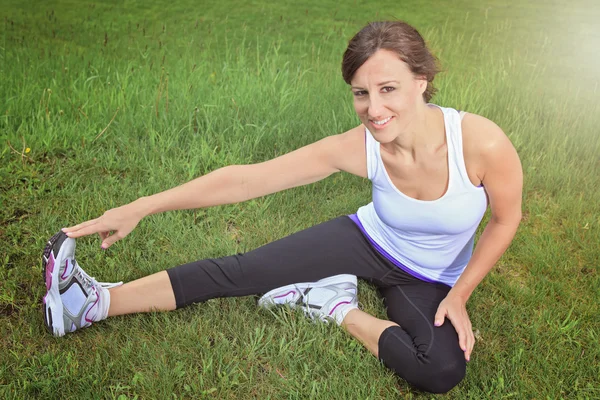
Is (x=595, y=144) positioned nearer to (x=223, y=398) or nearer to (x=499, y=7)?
(x=223, y=398)

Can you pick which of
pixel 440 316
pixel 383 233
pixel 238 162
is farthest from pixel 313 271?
pixel 238 162

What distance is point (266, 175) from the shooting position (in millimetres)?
2738

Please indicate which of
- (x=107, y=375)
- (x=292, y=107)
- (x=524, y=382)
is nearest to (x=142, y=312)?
(x=107, y=375)

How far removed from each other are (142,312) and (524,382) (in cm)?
163

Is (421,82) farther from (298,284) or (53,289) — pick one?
(53,289)

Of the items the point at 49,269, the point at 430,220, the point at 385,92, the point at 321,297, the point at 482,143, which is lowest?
the point at 321,297

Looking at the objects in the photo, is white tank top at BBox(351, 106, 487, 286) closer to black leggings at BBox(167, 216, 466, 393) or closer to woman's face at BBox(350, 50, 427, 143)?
black leggings at BBox(167, 216, 466, 393)

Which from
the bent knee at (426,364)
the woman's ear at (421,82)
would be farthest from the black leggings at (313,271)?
the woman's ear at (421,82)

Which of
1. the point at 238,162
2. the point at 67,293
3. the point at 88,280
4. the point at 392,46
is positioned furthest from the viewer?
the point at 238,162

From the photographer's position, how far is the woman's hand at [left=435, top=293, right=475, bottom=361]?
255 centimetres

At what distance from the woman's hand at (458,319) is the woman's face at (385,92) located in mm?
722

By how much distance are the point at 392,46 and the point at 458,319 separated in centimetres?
109

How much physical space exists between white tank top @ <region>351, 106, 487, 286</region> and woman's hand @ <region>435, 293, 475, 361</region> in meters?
0.19

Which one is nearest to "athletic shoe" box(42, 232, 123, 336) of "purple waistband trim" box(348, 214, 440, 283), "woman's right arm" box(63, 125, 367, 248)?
"woman's right arm" box(63, 125, 367, 248)
